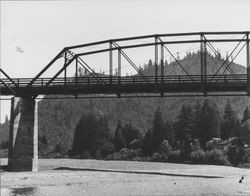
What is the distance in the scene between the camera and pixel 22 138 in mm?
45281

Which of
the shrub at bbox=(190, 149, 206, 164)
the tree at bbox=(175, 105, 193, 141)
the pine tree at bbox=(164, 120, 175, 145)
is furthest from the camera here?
the tree at bbox=(175, 105, 193, 141)

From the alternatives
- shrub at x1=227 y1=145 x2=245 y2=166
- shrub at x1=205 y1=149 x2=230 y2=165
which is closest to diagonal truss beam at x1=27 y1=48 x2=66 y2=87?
shrub at x1=205 y1=149 x2=230 y2=165

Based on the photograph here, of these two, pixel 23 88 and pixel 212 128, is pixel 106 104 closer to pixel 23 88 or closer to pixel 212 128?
pixel 212 128

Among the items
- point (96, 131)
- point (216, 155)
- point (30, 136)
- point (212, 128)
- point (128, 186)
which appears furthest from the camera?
point (96, 131)

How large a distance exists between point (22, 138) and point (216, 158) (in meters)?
31.1

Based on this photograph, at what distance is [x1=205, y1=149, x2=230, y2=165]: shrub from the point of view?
213ft

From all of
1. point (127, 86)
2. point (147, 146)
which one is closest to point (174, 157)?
point (147, 146)

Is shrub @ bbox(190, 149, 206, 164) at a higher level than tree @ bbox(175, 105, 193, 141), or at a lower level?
lower

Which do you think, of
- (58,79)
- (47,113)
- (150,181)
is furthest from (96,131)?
(47,113)

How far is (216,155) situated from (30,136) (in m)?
31.1

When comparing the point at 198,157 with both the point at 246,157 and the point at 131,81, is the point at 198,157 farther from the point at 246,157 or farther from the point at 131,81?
the point at 131,81

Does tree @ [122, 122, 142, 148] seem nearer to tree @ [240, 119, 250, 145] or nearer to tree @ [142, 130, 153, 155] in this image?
tree @ [142, 130, 153, 155]

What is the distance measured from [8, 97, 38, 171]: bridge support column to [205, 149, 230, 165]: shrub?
29.2 meters

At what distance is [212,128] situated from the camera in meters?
94.9
